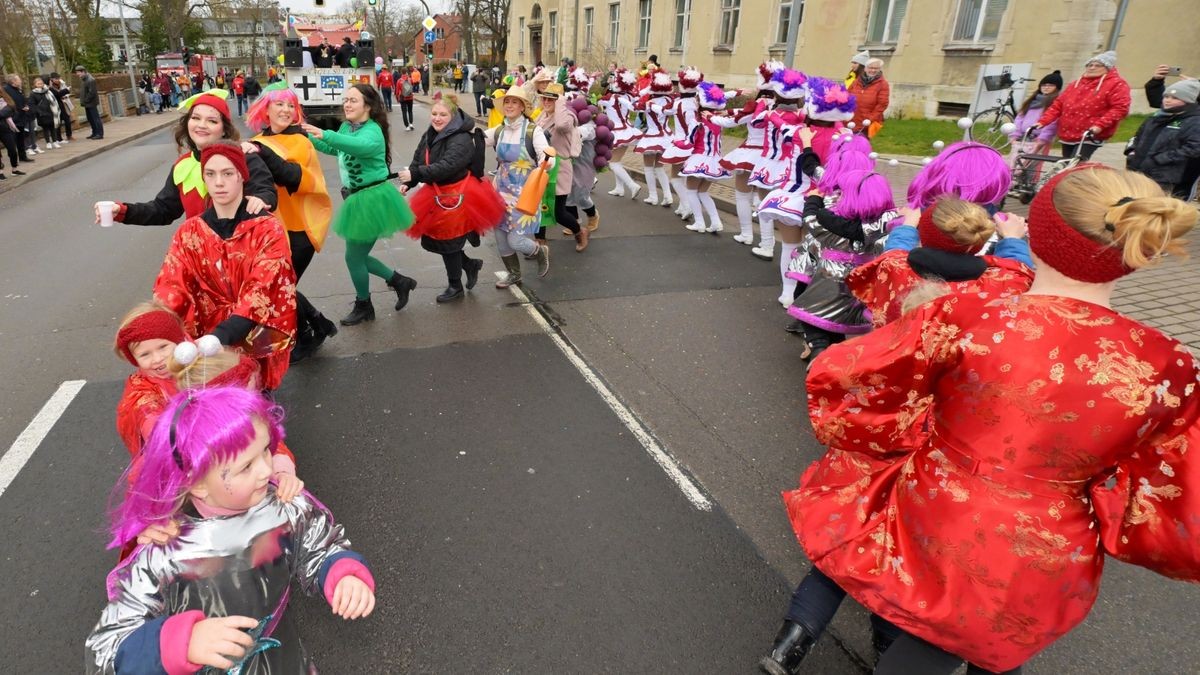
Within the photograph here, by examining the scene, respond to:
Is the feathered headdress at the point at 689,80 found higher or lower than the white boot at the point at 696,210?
higher

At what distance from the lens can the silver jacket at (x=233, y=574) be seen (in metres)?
1.51

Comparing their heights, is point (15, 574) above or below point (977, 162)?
below

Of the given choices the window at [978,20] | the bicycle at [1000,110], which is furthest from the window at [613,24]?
the bicycle at [1000,110]

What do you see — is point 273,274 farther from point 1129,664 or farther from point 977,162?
point 1129,664

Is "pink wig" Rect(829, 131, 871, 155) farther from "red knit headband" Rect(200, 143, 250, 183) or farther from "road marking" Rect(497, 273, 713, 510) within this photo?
"red knit headband" Rect(200, 143, 250, 183)

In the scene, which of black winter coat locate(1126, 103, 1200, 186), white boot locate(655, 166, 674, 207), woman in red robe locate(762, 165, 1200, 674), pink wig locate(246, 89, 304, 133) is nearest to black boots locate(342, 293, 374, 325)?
pink wig locate(246, 89, 304, 133)

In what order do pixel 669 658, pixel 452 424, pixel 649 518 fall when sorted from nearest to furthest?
pixel 669 658
pixel 649 518
pixel 452 424

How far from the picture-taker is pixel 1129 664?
2492 millimetres

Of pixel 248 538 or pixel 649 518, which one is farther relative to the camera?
pixel 649 518

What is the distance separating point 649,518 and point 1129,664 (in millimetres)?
1878

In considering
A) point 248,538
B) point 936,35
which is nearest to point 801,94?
point 248,538

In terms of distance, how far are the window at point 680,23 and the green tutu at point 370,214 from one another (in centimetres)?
2598

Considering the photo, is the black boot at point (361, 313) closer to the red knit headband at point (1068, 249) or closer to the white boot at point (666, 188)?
the red knit headband at point (1068, 249)

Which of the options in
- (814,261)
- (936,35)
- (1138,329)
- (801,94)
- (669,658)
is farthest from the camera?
(936,35)
